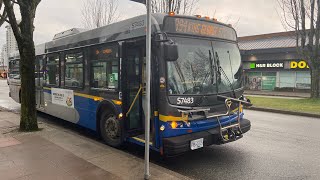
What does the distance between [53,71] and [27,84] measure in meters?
1.57

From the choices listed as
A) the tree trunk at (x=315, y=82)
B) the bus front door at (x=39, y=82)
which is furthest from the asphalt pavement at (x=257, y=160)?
the tree trunk at (x=315, y=82)

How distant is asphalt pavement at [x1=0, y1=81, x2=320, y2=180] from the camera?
5207mm

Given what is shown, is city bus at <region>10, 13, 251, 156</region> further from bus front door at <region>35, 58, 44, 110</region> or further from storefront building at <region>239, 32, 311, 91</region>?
storefront building at <region>239, 32, 311, 91</region>

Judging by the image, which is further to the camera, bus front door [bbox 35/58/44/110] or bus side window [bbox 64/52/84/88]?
bus front door [bbox 35/58/44/110]

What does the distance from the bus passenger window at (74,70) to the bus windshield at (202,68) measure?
3501mm

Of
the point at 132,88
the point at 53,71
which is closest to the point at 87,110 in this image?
the point at 132,88

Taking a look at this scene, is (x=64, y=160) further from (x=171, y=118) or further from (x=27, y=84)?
(x=27, y=84)

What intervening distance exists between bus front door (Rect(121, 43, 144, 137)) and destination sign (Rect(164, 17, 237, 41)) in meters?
1.08

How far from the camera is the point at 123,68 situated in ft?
20.2

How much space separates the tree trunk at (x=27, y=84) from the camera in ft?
25.6

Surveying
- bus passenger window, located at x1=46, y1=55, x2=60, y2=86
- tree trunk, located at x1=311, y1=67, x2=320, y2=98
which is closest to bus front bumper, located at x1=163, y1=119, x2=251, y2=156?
bus passenger window, located at x1=46, y1=55, x2=60, y2=86

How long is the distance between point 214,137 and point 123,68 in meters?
2.43

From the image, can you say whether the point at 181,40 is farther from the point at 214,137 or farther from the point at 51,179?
the point at 51,179

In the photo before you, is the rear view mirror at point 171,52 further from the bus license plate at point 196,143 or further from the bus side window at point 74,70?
the bus side window at point 74,70
